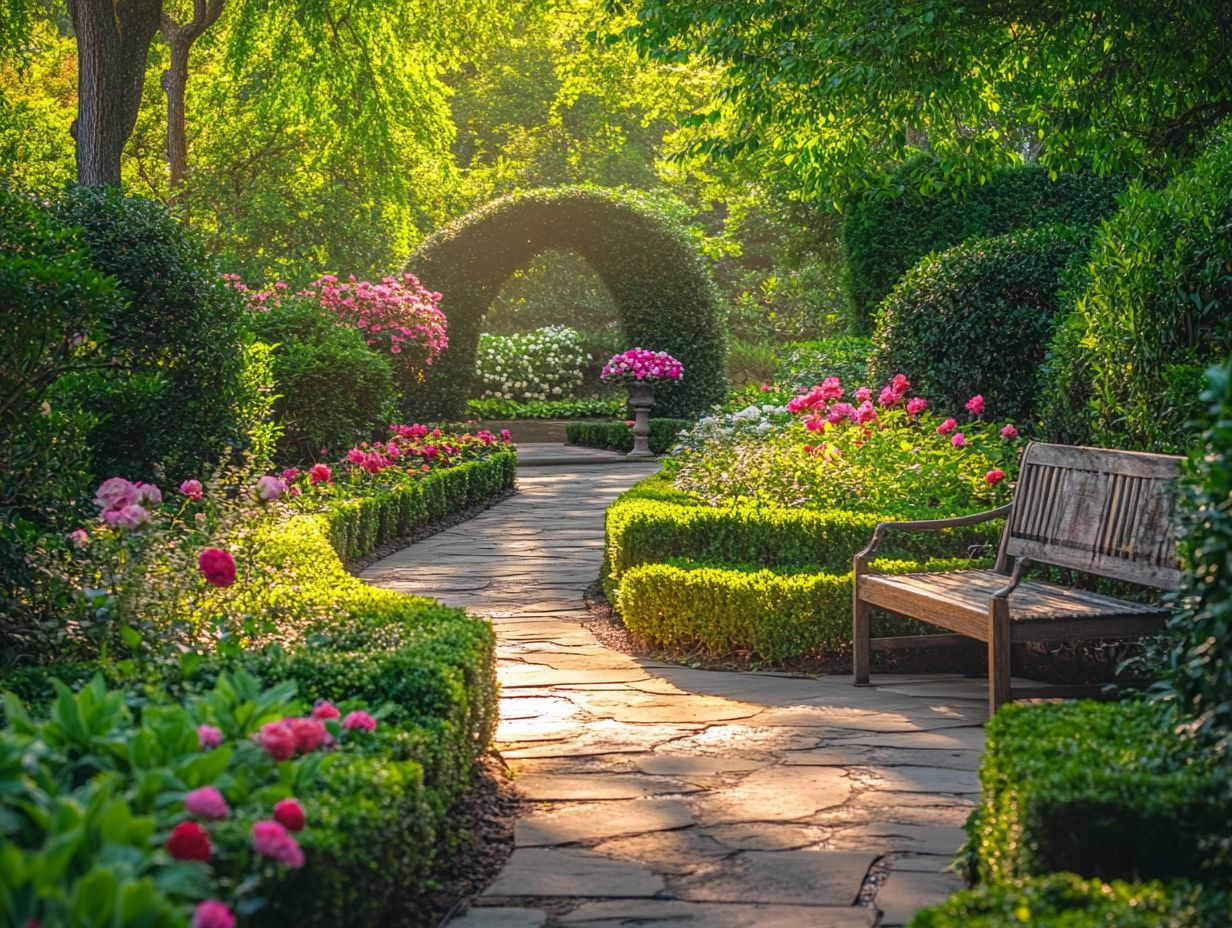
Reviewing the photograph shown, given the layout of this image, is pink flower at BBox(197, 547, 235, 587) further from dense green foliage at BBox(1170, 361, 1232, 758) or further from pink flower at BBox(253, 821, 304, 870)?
dense green foliage at BBox(1170, 361, 1232, 758)

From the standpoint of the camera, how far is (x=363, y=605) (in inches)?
218

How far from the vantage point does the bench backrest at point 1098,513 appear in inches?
215

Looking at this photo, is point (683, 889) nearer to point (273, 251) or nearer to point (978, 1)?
point (978, 1)

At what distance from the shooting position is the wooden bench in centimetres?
552

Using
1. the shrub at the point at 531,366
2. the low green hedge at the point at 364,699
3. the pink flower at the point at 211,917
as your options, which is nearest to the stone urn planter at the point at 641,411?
the shrub at the point at 531,366

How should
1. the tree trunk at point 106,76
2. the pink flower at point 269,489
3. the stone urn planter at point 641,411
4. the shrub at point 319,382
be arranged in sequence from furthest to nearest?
1. the stone urn planter at point 641,411
2. the tree trunk at point 106,76
3. the shrub at point 319,382
4. the pink flower at point 269,489

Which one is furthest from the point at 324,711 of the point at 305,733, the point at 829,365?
the point at 829,365

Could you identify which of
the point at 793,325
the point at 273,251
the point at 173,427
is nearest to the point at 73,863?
the point at 173,427

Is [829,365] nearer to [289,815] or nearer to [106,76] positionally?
[106,76]

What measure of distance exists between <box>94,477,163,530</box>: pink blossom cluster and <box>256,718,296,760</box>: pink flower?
200cm

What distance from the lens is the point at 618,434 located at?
21.3m

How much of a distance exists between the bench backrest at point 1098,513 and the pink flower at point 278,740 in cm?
341

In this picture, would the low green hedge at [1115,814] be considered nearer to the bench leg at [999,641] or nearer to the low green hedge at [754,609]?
the bench leg at [999,641]

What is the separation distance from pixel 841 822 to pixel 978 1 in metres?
6.66
